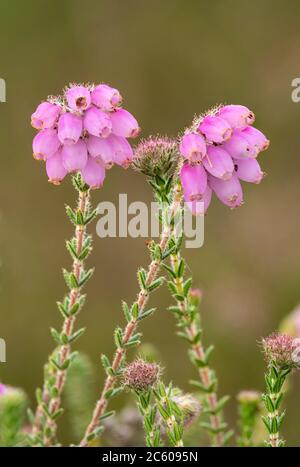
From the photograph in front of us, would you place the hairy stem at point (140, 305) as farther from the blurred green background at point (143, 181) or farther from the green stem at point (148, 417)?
the blurred green background at point (143, 181)

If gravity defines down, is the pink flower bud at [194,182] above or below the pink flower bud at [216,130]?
below

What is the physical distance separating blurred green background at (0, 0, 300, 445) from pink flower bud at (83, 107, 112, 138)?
7.35 ft

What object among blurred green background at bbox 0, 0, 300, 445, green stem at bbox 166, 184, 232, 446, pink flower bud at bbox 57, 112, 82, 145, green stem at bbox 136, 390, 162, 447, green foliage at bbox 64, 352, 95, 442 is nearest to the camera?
pink flower bud at bbox 57, 112, 82, 145

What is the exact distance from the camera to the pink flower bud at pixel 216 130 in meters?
1.01

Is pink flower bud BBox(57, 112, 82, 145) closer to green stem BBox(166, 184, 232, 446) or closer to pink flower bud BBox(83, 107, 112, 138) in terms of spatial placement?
pink flower bud BBox(83, 107, 112, 138)

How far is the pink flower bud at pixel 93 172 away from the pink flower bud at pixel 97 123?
47 millimetres

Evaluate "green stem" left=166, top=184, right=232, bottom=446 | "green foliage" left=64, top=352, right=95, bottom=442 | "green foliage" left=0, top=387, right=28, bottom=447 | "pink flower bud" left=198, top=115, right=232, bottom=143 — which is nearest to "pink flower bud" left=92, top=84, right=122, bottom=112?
"pink flower bud" left=198, top=115, right=232, bottom=143

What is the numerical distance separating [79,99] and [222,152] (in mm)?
174

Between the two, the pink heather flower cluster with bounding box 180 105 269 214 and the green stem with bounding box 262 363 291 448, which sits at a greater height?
the pink heather flower cluster with bounding box 180 105 269 214

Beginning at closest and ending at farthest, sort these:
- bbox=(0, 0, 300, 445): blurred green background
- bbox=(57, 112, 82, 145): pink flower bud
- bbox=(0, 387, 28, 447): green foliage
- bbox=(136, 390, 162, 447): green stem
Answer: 1. bbox=(57, 112, 82, 145): pink flower bud
2. bbox=(136, 390, 162, 447): green stem
3. bbox=(0, 387, 28, 447): green foliage
4. bbox=(0, 0, 300, 445): blurred green background

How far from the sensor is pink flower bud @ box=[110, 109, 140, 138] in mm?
1022

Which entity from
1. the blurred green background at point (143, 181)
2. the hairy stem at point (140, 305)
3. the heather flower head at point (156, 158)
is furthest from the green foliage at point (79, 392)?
the blurred green background at point (143, 181)

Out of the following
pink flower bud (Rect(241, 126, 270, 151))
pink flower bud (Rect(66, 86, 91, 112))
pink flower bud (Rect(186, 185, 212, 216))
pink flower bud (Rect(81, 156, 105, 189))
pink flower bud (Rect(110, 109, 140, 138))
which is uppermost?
pink flower bud (Rect(66, 86, 91, 112))
